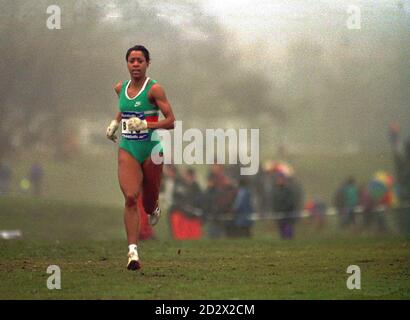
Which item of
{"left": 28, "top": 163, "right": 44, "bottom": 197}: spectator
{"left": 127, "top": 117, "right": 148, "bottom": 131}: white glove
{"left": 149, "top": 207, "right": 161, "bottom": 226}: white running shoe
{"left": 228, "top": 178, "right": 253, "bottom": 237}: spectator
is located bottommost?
{"left": 149, "top": 207, "right": 161, "bottom": 226}: white running shoe

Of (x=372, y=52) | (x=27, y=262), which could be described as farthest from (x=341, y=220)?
Result: (x=27, y=262)

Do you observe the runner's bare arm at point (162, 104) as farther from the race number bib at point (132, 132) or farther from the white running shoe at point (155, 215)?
the white running shoe at point (155, 215)

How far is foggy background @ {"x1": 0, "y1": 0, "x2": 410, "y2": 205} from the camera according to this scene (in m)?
28.2

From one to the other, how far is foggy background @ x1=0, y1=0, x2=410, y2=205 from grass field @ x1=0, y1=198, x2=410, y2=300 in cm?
902

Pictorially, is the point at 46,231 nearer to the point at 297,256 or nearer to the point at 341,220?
the point at 341,220

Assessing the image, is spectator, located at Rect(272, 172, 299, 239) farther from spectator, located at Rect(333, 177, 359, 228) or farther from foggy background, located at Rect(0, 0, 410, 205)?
foggy background, located at Rect(0, 0, 410, 205)

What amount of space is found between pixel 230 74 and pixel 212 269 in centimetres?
1821

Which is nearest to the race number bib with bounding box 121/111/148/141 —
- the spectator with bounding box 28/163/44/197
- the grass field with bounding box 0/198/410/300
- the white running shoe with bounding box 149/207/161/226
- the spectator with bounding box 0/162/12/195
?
the grass field with bounding box 0/198/410/300

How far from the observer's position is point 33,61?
28.6m

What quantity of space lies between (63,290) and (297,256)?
16.2ft

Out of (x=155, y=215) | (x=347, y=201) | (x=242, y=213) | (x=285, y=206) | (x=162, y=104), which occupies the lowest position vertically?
(x=155, y=215)

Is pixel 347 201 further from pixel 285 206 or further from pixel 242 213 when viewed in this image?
pixel 242 213

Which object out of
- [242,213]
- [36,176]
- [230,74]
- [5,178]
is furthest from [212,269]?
[230,74]

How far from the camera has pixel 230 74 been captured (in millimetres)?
32719
